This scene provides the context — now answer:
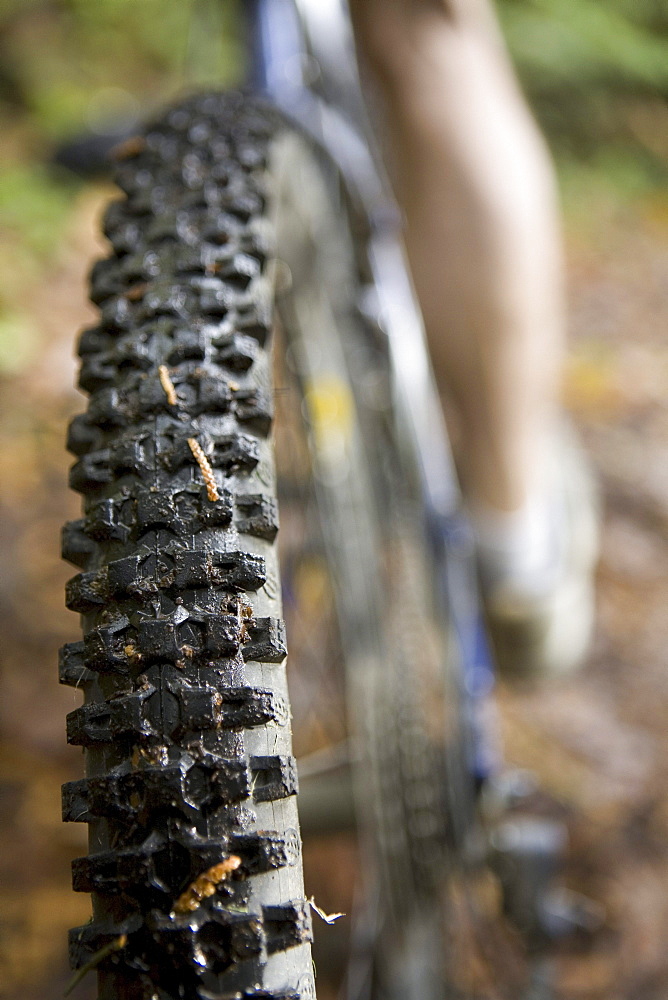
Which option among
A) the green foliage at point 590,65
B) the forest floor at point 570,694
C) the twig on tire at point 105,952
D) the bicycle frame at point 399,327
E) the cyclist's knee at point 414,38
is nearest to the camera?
the twig on tire at point 105,952

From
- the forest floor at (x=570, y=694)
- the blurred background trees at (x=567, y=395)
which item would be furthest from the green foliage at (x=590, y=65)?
the forest floor at (x=570, y=694)

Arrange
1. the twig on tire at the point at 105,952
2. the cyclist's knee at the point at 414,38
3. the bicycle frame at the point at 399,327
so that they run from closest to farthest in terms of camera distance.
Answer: the twig on tire at the point at 105,952, the cyclist's knee at the point at 414,38, the bicycle frame at the point at 399,327

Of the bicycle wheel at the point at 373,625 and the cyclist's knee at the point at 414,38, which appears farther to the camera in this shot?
the bicycle wheel at the point at 373,625

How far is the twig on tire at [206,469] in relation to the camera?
334mm

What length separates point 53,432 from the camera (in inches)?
55.2

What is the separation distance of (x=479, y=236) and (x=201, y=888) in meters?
0.66

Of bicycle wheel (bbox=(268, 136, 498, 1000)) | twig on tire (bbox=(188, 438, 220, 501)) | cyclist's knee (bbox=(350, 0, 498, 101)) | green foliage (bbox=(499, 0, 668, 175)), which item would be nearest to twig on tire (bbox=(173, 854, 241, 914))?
twig on tire (bbox=(188, 438, 220, 501))

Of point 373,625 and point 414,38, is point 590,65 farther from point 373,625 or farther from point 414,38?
point 373,625

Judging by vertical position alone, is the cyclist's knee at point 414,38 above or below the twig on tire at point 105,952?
above

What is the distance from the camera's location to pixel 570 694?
1.31 metres

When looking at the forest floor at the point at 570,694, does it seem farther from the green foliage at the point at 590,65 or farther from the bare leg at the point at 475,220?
the green foliage at the point at 590,65

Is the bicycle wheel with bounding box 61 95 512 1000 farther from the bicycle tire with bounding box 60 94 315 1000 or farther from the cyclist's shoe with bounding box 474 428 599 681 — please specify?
the cyclist's shoe with bounding box 474 428 599 681

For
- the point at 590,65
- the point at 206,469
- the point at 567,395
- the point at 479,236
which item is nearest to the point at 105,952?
the point at 206,469

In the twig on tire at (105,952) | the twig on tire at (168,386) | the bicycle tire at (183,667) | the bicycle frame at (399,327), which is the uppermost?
the bicycle frame at (399,327)
